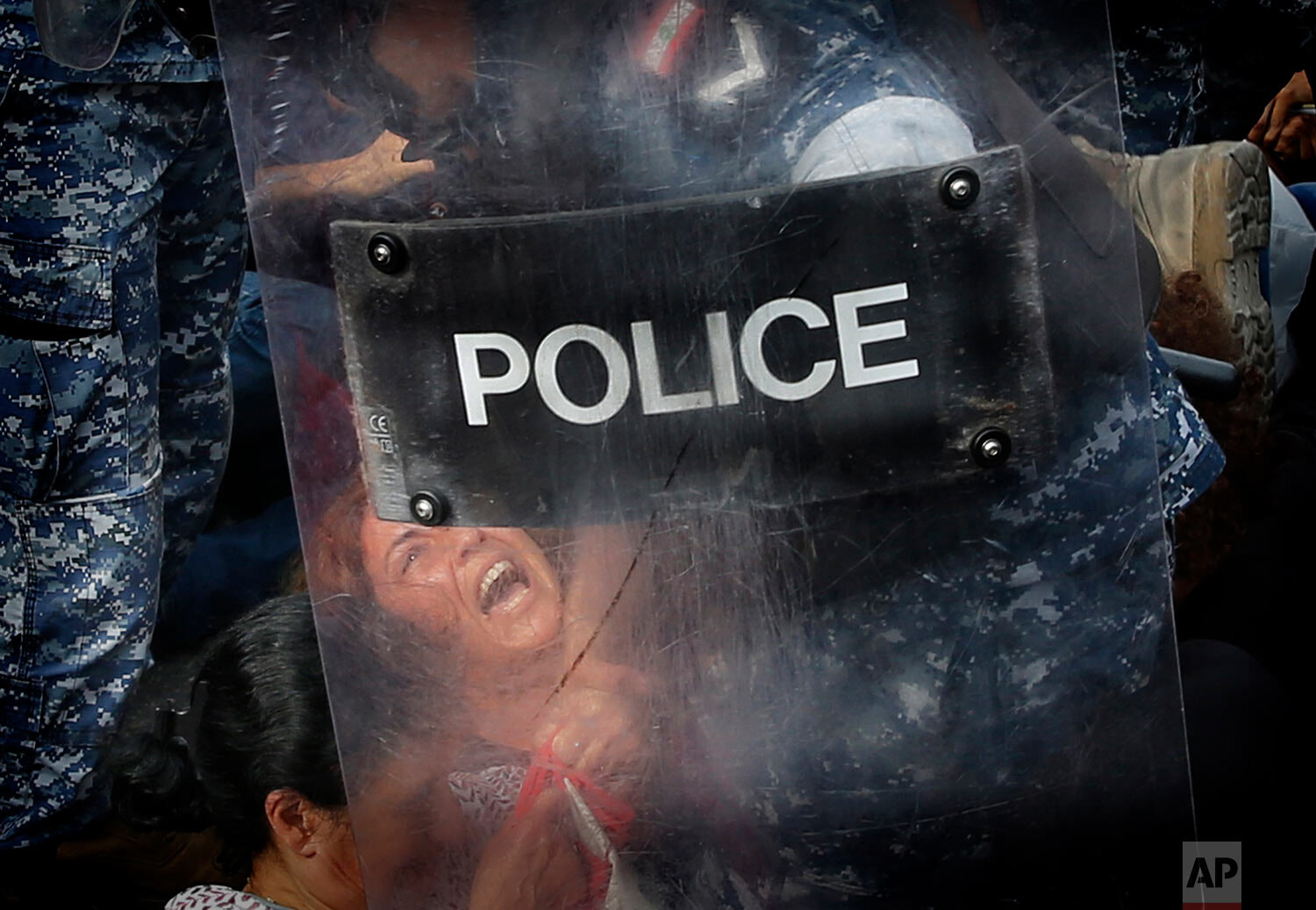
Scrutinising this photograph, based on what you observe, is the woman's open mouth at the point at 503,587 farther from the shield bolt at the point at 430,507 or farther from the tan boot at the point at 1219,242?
the tan boot at the point at 1219,242

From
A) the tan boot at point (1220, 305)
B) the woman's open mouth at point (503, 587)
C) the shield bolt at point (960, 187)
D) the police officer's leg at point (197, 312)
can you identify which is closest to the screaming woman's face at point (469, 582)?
the woman's open mouth at point (503, 587)

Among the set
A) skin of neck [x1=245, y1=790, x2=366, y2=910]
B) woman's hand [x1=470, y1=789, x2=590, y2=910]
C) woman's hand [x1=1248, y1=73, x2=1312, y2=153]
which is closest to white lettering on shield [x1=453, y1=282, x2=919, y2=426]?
woman's hand [x1=470, y1=789, x2=590, y2=910]

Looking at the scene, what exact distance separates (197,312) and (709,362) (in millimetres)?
1655

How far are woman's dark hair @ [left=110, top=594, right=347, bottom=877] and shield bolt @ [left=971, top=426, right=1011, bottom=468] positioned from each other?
1.36 meters

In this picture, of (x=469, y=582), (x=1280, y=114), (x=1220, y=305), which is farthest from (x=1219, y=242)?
(x=469, y=582)

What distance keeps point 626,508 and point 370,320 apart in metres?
0.20

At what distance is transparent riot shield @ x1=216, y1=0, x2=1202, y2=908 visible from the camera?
82cm

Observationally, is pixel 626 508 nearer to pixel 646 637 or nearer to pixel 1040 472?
pixel 646 637

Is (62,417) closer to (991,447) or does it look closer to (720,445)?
(720,445)

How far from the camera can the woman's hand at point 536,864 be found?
37.6 inches

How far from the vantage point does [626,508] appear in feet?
2.85

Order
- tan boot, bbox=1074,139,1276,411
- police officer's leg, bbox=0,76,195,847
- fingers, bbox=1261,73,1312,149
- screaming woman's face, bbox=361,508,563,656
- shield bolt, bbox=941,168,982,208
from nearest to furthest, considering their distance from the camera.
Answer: shield bolt, bbox=941,168,982,208 → screaming woman's face, bbox=361,508,563,656 → police officer's leg, bbox=0,76,195,847 → tan boot, bbox=1074,139,1276,411 → fingers, bbox=1261,73,1312,149

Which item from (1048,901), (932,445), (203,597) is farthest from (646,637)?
(203,597)

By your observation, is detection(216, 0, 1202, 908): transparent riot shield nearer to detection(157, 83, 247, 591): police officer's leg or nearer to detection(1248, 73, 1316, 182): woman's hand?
detection(157, 83, 247, 591): police officer's leg
